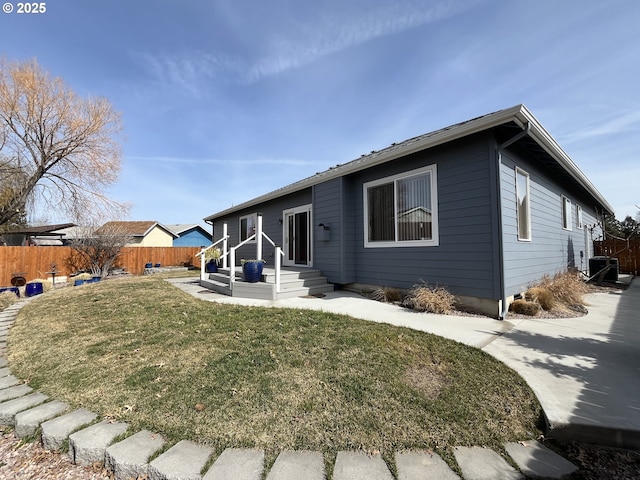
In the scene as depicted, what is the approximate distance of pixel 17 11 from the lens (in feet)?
23.6

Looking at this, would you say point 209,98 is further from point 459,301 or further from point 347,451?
point 347,451

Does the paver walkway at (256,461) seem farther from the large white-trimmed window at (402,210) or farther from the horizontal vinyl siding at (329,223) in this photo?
the horizontal vinyl siding at (329,223)

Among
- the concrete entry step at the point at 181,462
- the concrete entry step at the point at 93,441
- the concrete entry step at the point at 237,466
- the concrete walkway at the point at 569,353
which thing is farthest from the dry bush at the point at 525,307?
the concrete entry step at the point at 93,441

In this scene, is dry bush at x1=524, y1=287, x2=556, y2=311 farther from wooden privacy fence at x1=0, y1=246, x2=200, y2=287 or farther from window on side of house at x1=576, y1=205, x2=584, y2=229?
wooden privacy fence at x1=0, y1=246, x2=200, y2=287

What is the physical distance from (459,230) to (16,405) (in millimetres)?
6320

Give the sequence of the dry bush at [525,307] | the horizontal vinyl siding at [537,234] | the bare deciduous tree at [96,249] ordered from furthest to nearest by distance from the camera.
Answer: the bare deciduous tree at [96,249]
the horizontal vinyl siding at [537,234]
the dry bush at [525,307]

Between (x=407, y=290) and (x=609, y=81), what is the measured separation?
6742 mm

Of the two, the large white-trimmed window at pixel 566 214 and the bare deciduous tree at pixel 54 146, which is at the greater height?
the bare deciduous tree at pixel 54 146

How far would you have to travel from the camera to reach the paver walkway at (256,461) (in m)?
1.67

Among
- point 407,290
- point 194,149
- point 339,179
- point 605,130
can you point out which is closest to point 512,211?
point 407,290

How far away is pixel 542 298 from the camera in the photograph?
5480mm

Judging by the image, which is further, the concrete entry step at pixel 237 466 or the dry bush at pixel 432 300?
the dry bush at pixel 432 300

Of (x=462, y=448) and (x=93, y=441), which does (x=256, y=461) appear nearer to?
(x=93, y=441)

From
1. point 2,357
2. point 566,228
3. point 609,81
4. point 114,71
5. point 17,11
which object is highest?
point 17,11
